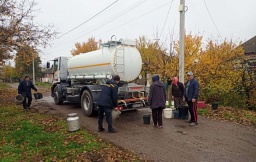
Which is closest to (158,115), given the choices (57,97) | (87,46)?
(57,97)

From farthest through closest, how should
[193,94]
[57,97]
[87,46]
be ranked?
[87,46]
[57,97]
[193,94]

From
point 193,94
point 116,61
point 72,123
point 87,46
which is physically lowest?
point 72,123

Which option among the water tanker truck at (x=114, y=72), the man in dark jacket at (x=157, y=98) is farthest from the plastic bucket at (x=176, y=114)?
the man in dark jacket at (x=157, y=98)

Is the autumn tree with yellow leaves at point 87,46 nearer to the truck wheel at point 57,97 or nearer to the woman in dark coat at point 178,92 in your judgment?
the truck wheel at point 57,97

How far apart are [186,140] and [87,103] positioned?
489cm

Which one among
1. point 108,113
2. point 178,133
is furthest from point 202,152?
point 108,113

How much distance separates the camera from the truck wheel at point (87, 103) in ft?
27.7

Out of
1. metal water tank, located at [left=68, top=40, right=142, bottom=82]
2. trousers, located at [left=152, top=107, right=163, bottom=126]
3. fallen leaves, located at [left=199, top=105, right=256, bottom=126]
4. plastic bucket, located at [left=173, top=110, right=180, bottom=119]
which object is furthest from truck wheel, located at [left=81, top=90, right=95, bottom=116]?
fallen leaves, located at [left=199, top=105, right=256, bottom=126]

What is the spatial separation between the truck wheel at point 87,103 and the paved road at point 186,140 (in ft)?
2.71

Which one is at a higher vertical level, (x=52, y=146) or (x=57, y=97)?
(x=57, y=97)

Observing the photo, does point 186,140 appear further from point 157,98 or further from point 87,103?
point 87,103

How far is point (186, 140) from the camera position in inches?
216

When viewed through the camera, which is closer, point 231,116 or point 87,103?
point 231,116

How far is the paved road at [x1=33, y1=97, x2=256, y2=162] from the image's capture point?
4.48 metres
